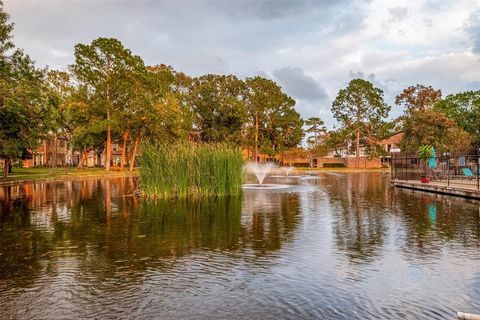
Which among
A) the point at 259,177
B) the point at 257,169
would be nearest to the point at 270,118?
the point at 257,169

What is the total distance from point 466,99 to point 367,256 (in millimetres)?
79018

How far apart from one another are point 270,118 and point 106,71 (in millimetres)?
31070

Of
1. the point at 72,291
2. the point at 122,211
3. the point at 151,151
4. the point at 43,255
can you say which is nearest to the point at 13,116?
the point at 151,151

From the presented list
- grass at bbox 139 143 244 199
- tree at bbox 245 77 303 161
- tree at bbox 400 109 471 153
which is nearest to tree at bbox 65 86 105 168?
tree at bbox 245 77 303 161

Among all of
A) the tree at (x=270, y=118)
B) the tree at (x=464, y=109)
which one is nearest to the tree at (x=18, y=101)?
the tree at (x=270, y=118)

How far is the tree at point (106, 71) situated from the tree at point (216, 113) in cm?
1844

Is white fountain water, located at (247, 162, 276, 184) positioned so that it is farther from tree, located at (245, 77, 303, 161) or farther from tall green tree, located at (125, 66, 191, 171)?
tall green tree, located at (125, 66, 191, 171)

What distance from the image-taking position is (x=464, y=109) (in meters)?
75.9

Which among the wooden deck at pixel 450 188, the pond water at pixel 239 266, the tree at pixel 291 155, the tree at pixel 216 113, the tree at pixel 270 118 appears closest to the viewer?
the pond water at pixel 239 266

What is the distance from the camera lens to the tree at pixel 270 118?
72375 millimetres

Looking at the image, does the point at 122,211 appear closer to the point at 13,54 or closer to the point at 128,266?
the point at 128,266

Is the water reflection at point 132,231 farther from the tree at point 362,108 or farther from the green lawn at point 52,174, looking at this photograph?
the tree at point 362,108

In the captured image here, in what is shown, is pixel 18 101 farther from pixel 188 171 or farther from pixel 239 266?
pixel 239 266

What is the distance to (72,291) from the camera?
6.17m
